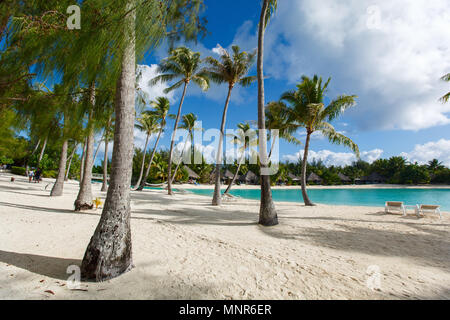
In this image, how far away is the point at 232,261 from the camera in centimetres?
350

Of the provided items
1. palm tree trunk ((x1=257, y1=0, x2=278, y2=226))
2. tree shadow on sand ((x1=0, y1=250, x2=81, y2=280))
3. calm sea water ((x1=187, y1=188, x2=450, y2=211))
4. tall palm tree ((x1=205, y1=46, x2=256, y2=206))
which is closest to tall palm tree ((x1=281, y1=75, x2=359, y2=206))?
tall palm tree ((x1=205, y1=46, x2=256, y2=206))

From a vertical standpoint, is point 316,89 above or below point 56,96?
above


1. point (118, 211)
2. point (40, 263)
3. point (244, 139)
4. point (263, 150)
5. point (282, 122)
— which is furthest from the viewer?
point (244, 139)

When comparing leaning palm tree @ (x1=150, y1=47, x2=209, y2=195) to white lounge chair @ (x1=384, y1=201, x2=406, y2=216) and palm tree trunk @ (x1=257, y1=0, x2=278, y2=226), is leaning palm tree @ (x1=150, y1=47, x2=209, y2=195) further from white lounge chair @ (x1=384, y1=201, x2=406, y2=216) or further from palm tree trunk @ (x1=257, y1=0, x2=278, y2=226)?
white lounge chair @ (x1=384, y1=201, x2=406, y2=216)

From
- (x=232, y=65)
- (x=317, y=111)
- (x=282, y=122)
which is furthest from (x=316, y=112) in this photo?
(x=232, y=65)

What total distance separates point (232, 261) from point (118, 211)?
2.10m

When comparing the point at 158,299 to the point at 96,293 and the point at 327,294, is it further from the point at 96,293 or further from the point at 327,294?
the point at 327,294

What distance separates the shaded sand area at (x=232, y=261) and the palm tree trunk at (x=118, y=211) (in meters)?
0.21

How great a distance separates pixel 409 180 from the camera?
49250 mm

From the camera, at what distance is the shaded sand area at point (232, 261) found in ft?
8.23

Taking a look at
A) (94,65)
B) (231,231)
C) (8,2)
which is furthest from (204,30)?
(231,231)

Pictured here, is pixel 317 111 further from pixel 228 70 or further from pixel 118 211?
pixel 118 211

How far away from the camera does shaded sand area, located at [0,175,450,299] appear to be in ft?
8.23

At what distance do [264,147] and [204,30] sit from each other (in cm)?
453
